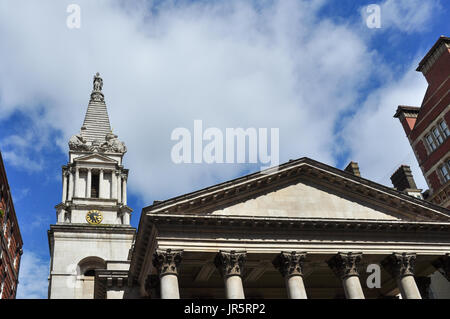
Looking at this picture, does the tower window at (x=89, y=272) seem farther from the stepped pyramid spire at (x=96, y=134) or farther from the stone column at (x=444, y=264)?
the stone column at (x=444, y=264)

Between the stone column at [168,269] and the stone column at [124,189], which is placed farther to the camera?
the stone column at [124,189]

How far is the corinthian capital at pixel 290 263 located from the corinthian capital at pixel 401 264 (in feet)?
19.0

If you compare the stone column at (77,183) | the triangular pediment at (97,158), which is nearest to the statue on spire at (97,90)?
the triangular pediment at (97,158)

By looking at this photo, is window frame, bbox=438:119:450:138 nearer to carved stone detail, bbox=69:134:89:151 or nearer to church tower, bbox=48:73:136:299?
church tower, bbox=48:73:136:299

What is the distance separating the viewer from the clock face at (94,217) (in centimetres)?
4694

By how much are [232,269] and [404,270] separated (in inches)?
421

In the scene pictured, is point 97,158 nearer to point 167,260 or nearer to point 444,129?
point 167,260

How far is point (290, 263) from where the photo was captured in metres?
27.9

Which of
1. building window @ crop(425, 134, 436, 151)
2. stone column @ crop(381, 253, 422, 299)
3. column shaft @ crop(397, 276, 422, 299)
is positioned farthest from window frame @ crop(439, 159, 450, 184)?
column shaft @ crop(397, 276, 422, 299)

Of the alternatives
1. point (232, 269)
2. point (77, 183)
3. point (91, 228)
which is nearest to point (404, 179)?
point (232, 269)

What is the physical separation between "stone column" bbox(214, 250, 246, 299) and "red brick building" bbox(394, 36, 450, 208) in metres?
23.6

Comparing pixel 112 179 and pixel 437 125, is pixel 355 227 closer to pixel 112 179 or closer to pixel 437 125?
pixel 437 125

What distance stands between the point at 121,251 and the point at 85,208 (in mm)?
6197
